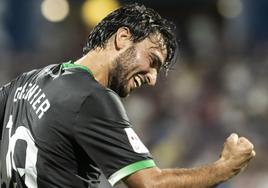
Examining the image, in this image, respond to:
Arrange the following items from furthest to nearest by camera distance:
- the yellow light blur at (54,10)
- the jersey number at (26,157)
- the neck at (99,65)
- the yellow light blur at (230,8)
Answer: the yellow light blur at (54,10) → the yellow light blur at (230,8) → the neck at (99,65) → the jersey number at (26,157)

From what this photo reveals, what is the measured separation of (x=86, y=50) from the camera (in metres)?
2.70

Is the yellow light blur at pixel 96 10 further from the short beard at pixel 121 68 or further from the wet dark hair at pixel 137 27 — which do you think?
the short beard at pixel 121 68

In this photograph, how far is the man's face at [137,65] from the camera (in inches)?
98.2

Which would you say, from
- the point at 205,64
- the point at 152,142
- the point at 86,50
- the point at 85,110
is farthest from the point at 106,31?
the point at 205,64

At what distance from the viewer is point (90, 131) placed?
219 centimetres

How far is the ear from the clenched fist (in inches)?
22.5

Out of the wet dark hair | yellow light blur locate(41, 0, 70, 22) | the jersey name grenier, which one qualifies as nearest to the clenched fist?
the wet dark hair

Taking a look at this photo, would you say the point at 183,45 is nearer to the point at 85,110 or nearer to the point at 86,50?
the point at 86,50

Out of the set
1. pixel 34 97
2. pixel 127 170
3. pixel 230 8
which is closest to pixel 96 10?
pixel 230 8

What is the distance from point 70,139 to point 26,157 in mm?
178

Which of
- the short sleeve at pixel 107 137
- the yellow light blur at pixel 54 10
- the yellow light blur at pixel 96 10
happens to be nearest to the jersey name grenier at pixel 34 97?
the short sleeve at pixel 107 137

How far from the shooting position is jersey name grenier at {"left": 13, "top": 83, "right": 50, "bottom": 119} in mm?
2294

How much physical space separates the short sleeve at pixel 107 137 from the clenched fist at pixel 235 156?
28 cm

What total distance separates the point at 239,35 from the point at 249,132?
1.58m
